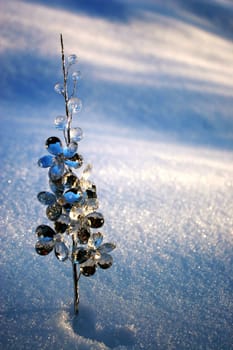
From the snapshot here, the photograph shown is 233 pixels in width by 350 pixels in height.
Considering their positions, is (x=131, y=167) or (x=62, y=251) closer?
(x=62, y=251)

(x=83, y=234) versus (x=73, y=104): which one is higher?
(x=73, y=104)

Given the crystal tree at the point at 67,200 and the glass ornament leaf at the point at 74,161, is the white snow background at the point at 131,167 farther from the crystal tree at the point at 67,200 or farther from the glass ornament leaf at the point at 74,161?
the glass ornament leaf at the point at 74,161

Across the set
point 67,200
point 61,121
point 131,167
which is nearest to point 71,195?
point 67,200

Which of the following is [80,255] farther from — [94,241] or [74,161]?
[74,161]

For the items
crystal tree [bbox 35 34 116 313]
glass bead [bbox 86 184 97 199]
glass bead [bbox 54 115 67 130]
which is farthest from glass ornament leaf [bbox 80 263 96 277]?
glass bead [bbox 54 115 67 130]

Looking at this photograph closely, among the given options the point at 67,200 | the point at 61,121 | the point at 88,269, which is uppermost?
the point at 61,121

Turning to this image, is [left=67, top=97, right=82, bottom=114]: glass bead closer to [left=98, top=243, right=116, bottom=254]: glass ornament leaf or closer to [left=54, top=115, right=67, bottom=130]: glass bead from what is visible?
[left=54, top=115, right=67, bottom=130]: glass bead
